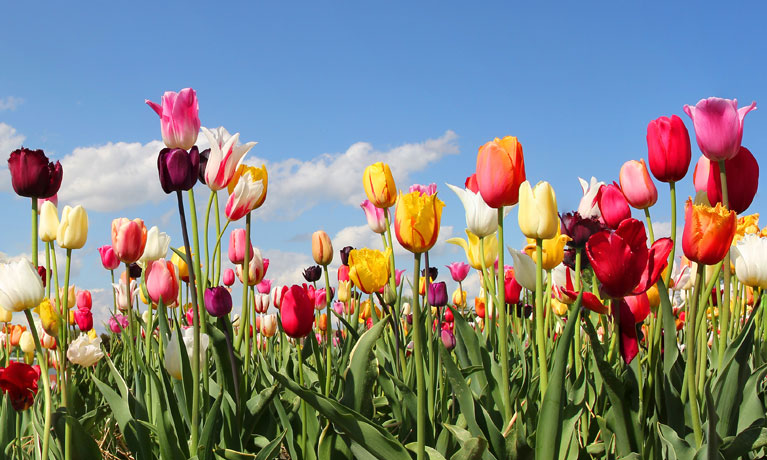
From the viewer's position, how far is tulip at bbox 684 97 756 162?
5.93 ft

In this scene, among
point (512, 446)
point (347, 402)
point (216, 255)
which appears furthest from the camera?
point (216, 255)

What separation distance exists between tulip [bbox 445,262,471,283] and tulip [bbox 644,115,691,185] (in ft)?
12.8

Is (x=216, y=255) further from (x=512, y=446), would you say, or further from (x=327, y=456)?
(x=512, y=446)

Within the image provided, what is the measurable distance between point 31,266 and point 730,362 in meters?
2.22

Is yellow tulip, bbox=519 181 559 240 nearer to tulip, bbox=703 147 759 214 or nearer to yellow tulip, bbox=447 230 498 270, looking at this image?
tulip, bbox=703 147 759 214

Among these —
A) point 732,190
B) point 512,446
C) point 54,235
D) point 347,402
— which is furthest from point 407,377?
point 54,235

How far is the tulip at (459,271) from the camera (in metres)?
5.79

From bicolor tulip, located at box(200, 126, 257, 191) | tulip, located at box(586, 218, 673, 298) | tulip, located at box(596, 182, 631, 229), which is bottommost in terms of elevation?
tulip, located at box(586, 218, 673, 298)

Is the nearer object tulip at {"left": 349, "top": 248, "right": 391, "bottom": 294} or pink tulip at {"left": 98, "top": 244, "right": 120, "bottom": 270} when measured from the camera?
tulip at {"left": 349, "top": 248, "right": 391, "bottom": 294}

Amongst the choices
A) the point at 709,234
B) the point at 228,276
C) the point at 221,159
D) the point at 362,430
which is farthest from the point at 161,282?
the point at 709,234

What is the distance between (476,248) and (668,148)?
3.38 feet

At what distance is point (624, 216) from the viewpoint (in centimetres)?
219

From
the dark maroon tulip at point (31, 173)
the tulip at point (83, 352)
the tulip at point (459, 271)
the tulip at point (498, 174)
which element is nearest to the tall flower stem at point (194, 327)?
the dark maroon tulip at point (31, 173)

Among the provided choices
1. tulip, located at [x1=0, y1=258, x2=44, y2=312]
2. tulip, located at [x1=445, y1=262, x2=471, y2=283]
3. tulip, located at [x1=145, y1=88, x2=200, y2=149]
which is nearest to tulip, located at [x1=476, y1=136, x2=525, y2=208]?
tulip, located at [x1=145, y1=88, x2=200, y2=149]
